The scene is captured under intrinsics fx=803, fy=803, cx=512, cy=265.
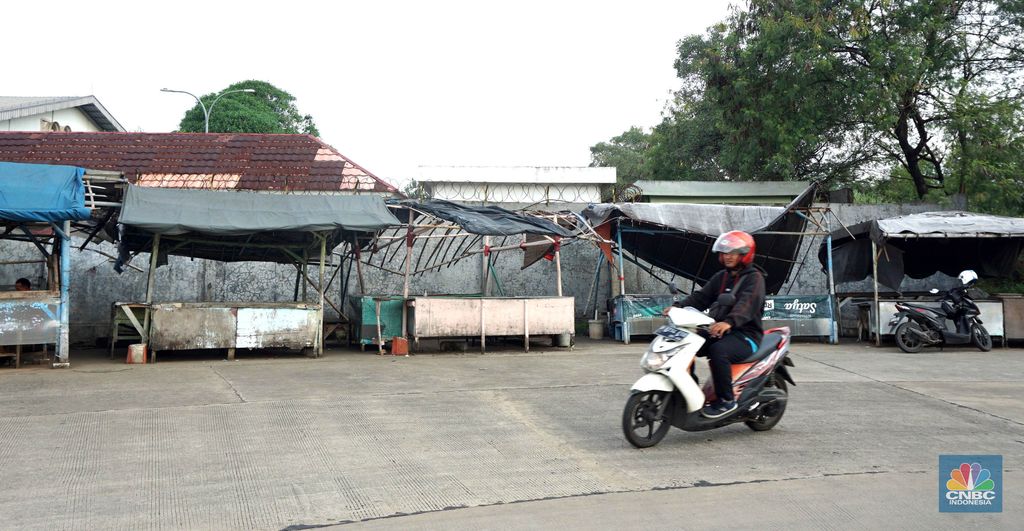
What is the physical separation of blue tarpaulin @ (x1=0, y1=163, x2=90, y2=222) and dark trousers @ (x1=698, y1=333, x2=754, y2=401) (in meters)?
8.40

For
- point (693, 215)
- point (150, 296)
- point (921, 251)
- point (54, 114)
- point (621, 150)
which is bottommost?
point (150, 296)

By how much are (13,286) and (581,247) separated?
10.5m

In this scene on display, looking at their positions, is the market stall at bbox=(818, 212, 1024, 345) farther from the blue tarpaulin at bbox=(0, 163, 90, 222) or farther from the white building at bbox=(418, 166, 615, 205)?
the blue tarpaulin at bbox=(0, 163, 90, 222)

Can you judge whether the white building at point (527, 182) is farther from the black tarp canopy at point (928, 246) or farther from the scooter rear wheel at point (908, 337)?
the scooter rear wheel at point (908, 337)

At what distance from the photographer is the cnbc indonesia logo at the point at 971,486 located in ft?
16.0

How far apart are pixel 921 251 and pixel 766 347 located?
10894mm

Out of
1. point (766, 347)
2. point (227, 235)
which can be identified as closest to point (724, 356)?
point (766, 347)

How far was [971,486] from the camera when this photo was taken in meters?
5.16

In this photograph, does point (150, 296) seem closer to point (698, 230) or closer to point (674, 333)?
point (674, 333)

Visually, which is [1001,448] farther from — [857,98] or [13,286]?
[13,286]

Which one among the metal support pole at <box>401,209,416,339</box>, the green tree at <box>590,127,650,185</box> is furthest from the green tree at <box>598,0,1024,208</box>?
the green tree at <box>590,127,650,185</box>

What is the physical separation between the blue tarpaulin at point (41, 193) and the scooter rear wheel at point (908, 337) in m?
12.3

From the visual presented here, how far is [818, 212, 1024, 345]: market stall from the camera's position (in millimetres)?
13898

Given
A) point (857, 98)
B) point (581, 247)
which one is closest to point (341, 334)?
point (581, 247)
